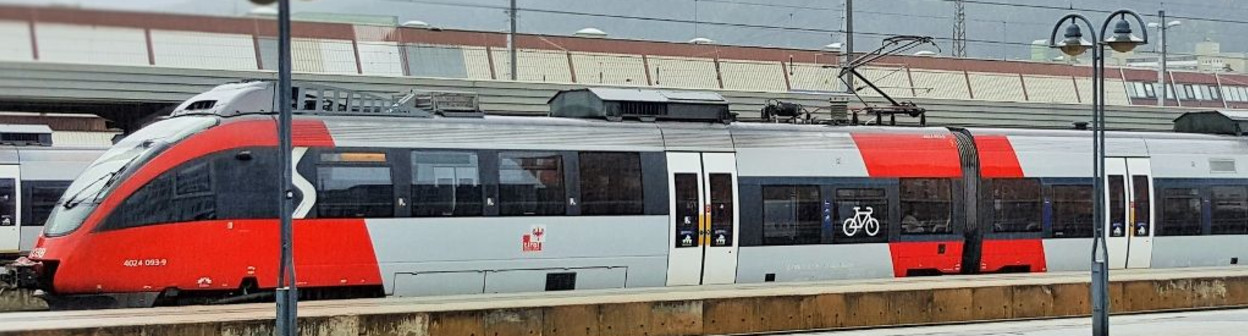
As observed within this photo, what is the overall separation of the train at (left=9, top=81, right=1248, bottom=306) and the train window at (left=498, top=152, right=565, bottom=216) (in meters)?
0.03

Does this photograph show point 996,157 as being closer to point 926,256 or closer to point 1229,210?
point 926,256

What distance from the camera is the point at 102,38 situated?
5.27m

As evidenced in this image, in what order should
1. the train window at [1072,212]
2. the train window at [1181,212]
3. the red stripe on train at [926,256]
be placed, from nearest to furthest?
the red stripe on train at [926,256], the train window at [1072,212], the train window at [1181,212]

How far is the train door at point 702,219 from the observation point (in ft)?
80.1

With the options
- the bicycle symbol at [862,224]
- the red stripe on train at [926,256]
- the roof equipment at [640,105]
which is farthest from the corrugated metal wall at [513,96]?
the red stripe on train at [926,256]

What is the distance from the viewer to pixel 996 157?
28.5 m

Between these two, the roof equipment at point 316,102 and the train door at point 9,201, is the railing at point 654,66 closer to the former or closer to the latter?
the roof equipment at point 316,102

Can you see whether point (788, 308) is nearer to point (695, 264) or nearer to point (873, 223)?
point (695, 264)

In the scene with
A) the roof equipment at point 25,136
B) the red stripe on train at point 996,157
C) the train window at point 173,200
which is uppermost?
the roof equipment at point 25,136

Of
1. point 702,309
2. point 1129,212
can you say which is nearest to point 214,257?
point 702,309

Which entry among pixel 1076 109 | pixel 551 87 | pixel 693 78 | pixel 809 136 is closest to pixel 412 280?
pixel 809 136

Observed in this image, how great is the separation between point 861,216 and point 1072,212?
16.7ft

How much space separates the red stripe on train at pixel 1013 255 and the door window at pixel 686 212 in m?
6.33

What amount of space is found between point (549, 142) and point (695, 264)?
3080mm
